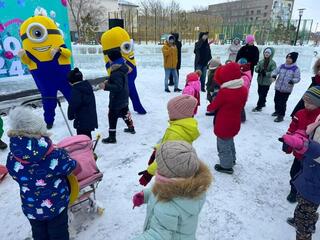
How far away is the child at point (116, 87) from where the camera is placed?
13.8 feet

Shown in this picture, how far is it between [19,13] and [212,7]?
51.5 meters

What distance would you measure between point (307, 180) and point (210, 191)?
1.31 meters

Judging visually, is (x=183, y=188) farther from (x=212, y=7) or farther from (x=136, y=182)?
(x=212, y=7)

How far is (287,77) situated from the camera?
533cm

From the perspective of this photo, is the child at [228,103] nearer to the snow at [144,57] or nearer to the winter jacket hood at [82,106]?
the winter jacket hood at [82,106]

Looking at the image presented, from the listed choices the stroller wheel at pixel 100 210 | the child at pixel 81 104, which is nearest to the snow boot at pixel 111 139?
the child at pixel 81 104

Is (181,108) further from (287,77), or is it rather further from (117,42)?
(287,77)

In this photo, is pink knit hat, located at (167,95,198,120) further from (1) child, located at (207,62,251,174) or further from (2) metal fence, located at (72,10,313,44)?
(2) metal fence, located at (72,10,313,44)

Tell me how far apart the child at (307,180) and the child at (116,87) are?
9.12 ft

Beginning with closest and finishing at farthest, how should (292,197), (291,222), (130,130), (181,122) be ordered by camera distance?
(181,122)
(291,222)
(292,197)
(130,130)

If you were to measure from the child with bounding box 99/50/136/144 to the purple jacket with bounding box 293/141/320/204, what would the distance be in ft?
9.63

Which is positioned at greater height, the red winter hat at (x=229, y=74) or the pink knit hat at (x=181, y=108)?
the red winter hat at (x=229, y=74)

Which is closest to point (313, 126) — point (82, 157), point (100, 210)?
point (82, 157)

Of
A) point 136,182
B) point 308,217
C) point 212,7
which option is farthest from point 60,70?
point 212,7
